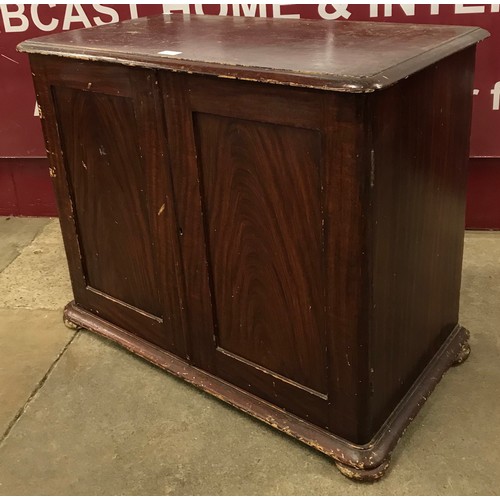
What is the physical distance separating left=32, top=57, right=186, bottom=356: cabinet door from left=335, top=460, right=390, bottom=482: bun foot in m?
0.57

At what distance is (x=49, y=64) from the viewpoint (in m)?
1.76

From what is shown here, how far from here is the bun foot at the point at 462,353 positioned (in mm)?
1901

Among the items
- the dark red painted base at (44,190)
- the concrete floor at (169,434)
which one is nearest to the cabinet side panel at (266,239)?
the concrete floor at (169,434)

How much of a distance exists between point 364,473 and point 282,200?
66 centimetres

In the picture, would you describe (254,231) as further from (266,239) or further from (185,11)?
(185,11)

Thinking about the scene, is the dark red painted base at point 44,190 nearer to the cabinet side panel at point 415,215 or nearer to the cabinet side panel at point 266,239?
the cabinet side panel at point 415,215

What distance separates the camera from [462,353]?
75.3 inches

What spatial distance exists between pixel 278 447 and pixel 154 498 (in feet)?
1.07

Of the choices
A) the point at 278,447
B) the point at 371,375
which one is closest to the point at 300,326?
the point at 371,375

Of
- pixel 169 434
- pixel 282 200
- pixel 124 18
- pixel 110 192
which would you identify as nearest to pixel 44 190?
pixel 124 18

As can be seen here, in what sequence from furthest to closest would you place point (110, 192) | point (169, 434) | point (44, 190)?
point (44, 190) < point (110, 192) < point (169, 434)

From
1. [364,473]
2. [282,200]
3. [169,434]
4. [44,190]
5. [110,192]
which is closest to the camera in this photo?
[282,200]

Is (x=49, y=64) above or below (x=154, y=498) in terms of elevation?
above

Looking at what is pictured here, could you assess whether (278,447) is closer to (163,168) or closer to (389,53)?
(163,168)
